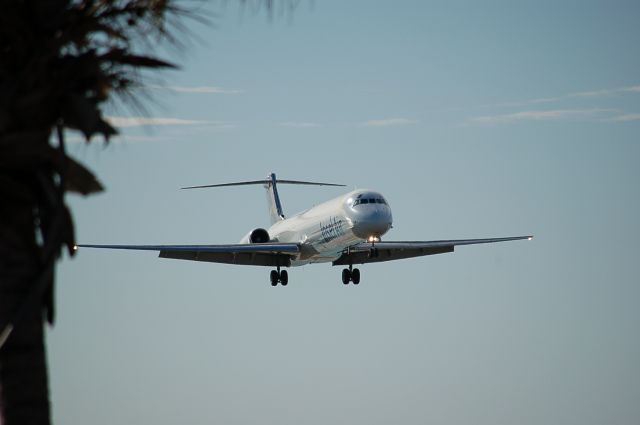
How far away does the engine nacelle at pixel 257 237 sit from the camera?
59.7 meters

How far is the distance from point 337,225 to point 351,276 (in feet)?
21.0

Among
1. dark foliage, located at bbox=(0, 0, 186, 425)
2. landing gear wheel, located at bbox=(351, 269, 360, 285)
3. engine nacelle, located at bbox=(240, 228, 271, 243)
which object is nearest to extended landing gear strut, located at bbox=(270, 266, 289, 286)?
engine nacelle, located at bbox=(240, 228, 271, 243)

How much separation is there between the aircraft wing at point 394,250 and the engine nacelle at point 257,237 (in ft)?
18.3

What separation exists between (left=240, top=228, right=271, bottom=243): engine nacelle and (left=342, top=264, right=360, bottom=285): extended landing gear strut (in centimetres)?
680

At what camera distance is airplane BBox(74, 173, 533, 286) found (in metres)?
47.2

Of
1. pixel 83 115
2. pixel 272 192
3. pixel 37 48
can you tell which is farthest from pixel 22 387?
pixel 272 192

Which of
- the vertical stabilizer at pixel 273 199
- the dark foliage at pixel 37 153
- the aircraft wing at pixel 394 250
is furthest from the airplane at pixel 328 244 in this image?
the dark foliage at pixel 37 153

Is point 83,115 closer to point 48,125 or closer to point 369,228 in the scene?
point 48,125

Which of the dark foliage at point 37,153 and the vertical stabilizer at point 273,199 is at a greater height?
the vertical stabilizer at point 273,199

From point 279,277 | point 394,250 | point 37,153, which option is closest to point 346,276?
point 394,250

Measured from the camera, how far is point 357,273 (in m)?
54.5

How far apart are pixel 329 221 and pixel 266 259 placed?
25.3ft

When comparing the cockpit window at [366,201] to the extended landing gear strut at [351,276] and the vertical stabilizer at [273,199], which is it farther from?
the vertical stabilizer at [273,199]

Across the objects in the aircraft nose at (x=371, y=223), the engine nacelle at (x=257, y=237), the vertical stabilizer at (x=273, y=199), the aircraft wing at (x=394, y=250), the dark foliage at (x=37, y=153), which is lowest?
the dark foliage at (x=37, y=153)
